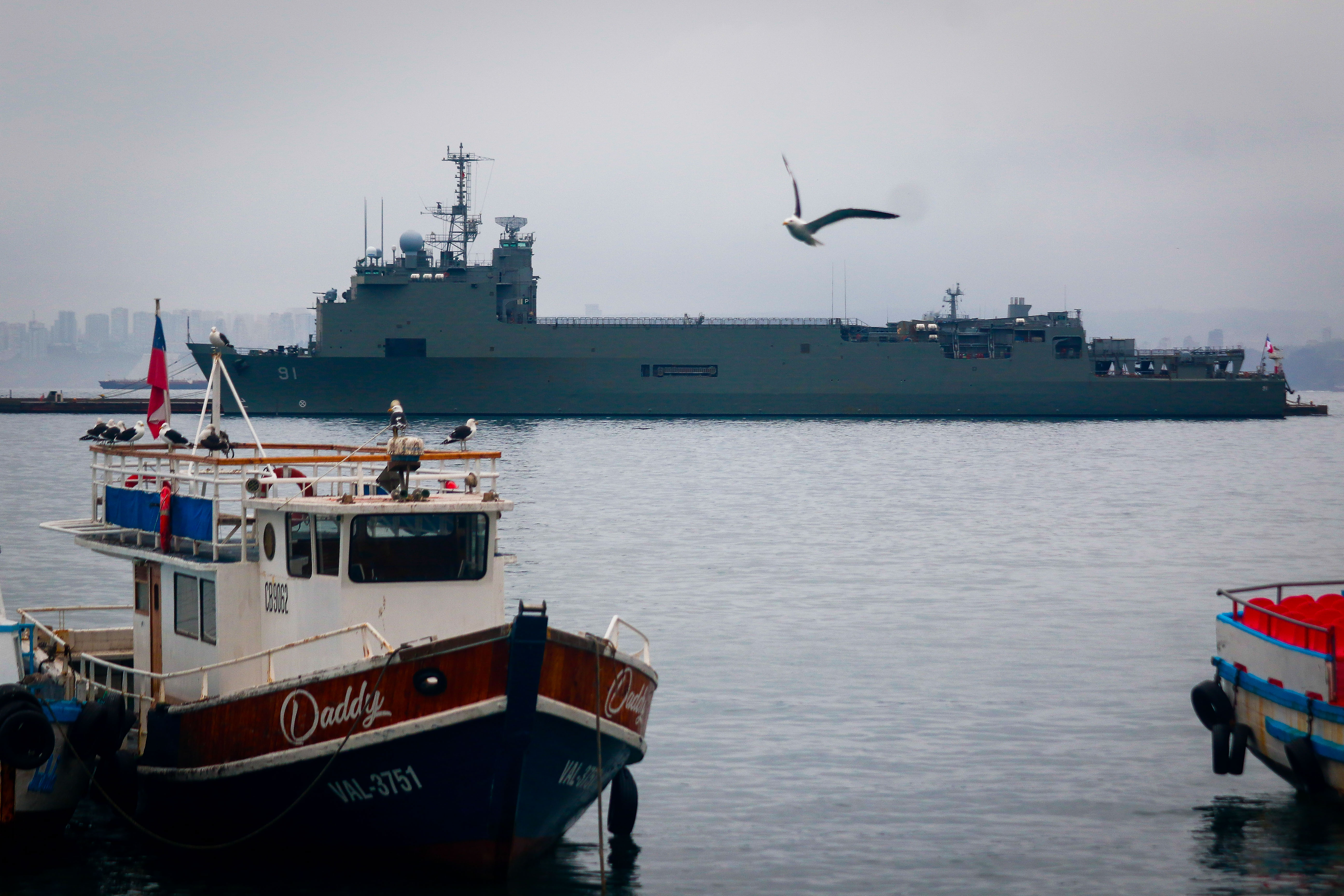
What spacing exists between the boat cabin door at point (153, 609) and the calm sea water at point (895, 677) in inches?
65.7

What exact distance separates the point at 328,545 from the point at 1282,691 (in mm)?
9234

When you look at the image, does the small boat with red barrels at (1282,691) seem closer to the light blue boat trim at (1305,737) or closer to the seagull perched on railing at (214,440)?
the light blue boat trim at (1305,737)

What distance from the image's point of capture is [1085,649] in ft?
72.8

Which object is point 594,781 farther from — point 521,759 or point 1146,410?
point 1146,410

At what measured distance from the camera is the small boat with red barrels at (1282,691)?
42.8 feet

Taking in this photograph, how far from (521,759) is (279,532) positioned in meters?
3.25

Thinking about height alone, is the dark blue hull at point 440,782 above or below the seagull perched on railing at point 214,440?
below

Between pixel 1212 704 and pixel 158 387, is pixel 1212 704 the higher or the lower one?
the lower one

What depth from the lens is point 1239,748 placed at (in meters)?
14.5

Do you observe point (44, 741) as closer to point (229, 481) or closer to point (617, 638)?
point (229, 481)

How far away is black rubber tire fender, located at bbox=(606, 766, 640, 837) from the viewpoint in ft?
43.2

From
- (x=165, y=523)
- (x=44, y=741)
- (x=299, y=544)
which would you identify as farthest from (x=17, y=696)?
(x=299, y=544)

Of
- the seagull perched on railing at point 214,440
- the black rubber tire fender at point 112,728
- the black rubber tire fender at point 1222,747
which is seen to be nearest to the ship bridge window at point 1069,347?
the black rubber tire fender at point 1222,747

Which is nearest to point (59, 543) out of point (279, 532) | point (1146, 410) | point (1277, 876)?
point (279, 532)
